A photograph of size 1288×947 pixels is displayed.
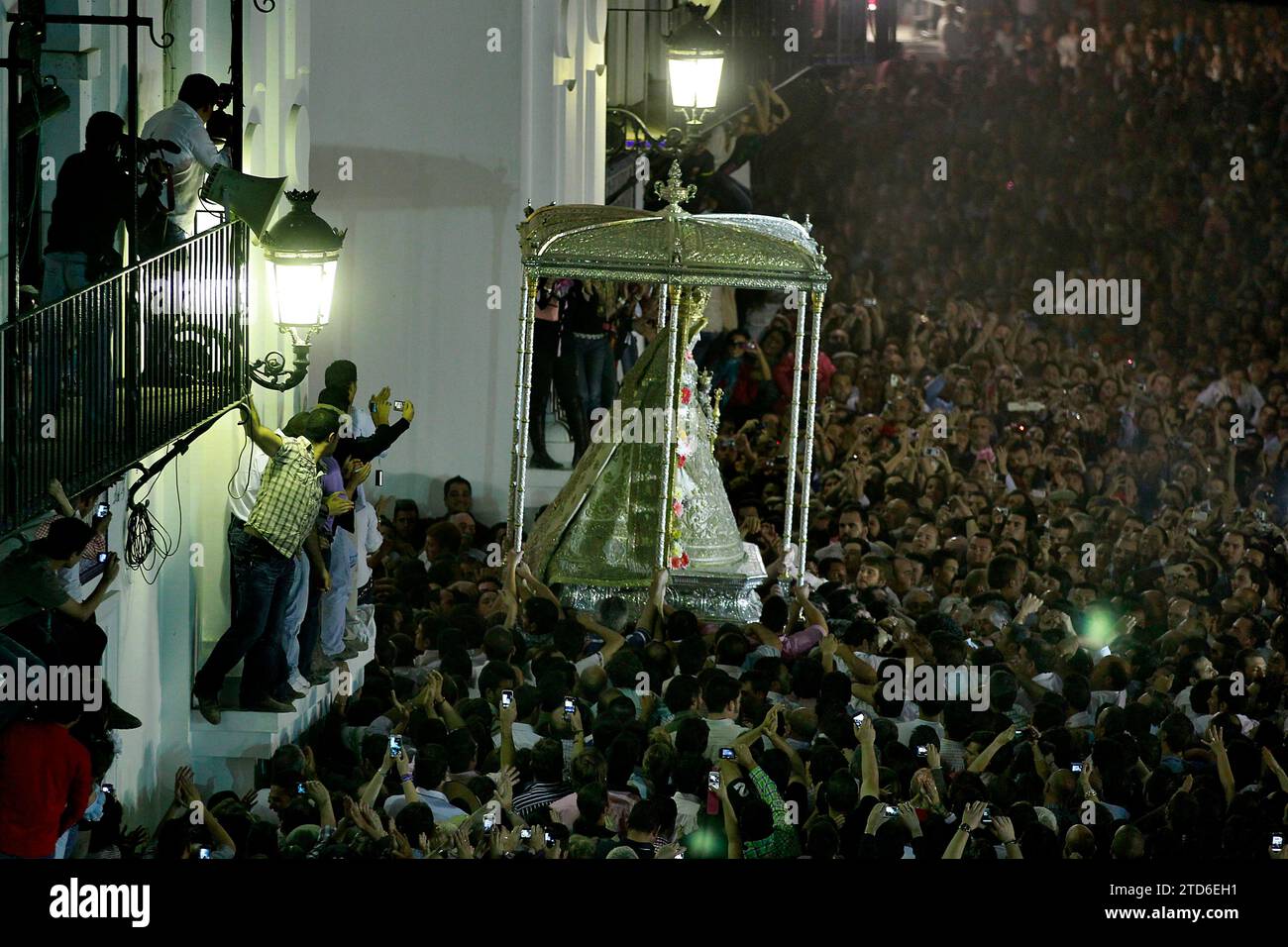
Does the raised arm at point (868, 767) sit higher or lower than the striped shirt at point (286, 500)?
lower

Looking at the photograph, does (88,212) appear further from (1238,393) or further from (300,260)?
(1238,393)

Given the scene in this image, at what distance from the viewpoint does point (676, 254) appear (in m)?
16.4

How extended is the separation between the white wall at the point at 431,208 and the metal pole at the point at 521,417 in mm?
2657

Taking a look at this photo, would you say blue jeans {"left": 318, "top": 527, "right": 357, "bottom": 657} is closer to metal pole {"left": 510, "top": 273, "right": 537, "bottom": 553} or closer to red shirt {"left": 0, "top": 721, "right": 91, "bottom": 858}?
metal pole {"left": 510, "top": 273, "right": 537, "bottom": 553}

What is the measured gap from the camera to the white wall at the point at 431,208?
63.0 feet

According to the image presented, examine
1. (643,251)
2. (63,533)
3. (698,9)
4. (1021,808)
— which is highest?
(698,9)

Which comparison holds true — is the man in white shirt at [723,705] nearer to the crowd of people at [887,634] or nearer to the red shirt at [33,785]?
the crowd of people at [887,634]

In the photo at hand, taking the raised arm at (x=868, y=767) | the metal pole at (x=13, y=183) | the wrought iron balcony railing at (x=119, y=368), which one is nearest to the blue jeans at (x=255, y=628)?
the wrought iron balcony railing at (x=119, y=368)

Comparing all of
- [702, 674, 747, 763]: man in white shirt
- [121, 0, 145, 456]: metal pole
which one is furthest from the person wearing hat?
[702, 674, 747, 763]: man in white shirt

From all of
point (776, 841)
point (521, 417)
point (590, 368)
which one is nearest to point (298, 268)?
point (521, 417)

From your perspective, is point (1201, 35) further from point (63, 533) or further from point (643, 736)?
point (63, 533)

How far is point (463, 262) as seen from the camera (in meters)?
19.4
